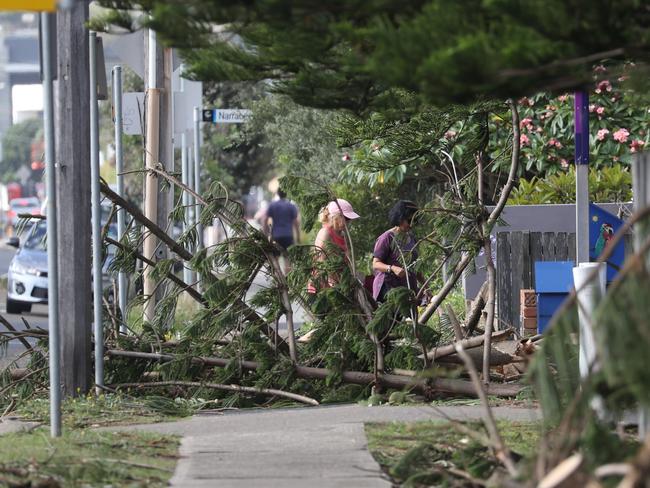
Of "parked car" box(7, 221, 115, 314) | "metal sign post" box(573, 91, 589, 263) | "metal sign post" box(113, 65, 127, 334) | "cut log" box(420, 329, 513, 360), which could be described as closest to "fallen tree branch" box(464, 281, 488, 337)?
"cut log" box(420, 329, 513, 360)

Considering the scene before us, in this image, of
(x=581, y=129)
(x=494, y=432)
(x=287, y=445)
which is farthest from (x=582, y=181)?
(x=494, y=432)

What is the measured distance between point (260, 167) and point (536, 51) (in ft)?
104

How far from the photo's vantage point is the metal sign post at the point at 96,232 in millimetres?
8922

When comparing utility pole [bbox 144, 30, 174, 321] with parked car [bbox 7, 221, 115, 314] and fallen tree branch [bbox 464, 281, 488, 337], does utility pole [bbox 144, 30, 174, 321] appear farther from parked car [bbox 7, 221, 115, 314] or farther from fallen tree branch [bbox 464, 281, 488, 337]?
parked car [bbox 7, 221, 115, 314]

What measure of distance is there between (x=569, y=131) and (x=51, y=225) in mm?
9906

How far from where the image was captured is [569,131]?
15.7m

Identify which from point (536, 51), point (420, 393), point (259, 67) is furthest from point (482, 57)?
point (420, 393)

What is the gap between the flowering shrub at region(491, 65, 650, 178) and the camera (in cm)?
1541

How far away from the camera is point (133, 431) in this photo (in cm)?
743

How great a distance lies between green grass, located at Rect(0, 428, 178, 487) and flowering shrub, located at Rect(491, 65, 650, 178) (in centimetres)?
887

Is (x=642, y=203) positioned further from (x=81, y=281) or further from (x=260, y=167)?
(x=260, y=167)

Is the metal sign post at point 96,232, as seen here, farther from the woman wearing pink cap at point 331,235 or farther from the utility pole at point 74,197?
the woman wearing pink cap at point 331,235

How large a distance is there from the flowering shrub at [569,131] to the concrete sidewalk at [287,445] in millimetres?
7578

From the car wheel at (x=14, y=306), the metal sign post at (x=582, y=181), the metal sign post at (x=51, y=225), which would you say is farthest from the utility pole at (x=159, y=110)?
the car wheel at (x=14, y=306)
